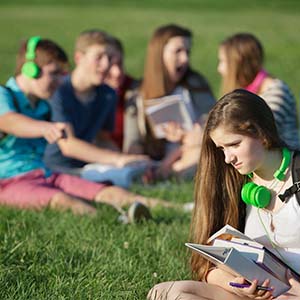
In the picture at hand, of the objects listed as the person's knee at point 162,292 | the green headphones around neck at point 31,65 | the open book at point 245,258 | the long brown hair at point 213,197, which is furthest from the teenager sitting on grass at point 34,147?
the open book at point 245,258

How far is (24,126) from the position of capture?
6.18m

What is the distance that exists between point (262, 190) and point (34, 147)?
2.79 metres

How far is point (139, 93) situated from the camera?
27.9ft

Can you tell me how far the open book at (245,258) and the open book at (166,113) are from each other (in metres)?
4.09

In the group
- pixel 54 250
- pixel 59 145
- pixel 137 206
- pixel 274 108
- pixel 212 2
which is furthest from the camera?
pixel 212 2

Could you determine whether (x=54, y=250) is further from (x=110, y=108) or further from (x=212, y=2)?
(x=212, y=2)

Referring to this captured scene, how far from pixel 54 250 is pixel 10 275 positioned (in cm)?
53

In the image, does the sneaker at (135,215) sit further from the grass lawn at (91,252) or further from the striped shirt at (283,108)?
the striped shirt at (283,108)

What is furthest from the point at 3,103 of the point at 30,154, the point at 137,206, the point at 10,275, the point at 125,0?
the point at 125,0

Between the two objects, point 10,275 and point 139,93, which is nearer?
point 10,275

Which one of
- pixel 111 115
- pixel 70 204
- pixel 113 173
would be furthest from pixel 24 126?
pixel 111 115

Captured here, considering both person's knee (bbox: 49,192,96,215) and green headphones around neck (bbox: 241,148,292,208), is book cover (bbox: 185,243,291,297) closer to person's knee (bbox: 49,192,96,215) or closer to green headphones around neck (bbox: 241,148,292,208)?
green headphones around neck (bbox: 241,148,292,208)

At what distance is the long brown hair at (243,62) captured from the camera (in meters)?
7.20

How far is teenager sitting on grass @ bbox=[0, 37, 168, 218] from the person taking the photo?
6.19 m
